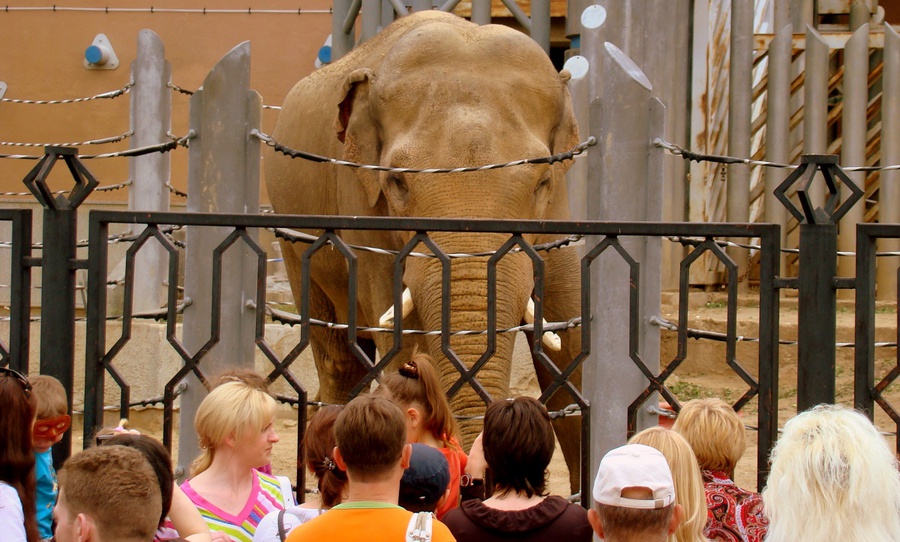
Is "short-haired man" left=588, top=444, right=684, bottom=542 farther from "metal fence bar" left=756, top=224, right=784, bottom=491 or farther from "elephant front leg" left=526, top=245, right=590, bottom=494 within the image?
"elephant front leg" left=526, top=245, right=590, bottom=494

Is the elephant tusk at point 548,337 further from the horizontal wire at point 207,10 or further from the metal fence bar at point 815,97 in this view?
the horizontal wire at point 207,10

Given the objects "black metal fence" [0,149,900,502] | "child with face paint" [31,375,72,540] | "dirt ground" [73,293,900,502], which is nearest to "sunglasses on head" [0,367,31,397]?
"child with face paint" [31,375,72,540]

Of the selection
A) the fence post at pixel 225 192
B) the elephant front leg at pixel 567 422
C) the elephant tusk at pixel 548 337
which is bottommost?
the elephant front leg at pixel 567 422

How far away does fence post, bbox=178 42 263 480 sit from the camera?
5.08 m

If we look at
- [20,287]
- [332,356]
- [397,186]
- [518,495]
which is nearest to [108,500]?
[518,495]

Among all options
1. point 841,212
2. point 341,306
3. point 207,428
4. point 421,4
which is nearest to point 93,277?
point 207,428

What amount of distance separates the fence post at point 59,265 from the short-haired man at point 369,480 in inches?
61.3

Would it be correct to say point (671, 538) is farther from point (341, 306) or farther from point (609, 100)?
point (341, 306)

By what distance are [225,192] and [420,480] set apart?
6.86 ft

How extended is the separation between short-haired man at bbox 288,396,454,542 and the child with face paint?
110 cm

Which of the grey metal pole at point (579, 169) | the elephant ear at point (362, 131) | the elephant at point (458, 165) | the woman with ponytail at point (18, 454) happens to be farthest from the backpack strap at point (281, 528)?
the grey metal pole at point (579, 169)

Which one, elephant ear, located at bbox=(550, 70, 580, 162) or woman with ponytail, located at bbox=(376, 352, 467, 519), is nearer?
woman with ponytail, located at bbox=(376, 352, 467, 519)

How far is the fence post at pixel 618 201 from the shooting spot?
4.68 meters

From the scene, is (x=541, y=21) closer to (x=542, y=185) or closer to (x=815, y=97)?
(x=815, y=97)
